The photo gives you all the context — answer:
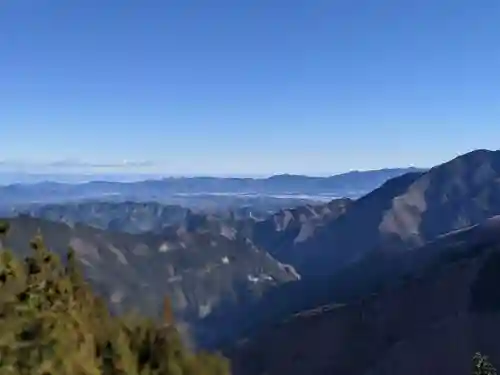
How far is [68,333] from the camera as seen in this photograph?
26.5m

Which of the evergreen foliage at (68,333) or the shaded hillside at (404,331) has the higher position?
the evergreen foliage at (68,333)

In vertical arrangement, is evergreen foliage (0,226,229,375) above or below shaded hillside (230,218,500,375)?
above

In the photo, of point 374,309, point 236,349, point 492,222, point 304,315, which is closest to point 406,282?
point 374,309

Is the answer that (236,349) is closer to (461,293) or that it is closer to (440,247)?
(461,293)

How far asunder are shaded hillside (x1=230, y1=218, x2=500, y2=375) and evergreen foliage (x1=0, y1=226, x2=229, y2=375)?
5616 centimetres

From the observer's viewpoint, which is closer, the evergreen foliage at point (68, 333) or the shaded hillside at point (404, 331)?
A: the evergreen foliage at point (68, 333)

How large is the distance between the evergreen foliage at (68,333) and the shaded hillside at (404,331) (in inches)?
2211

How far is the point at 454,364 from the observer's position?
3501 inches

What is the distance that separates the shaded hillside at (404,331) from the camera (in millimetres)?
93000

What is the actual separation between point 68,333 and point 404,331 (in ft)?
273

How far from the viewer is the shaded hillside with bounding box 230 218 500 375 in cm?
9300

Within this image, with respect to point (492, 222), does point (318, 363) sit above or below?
below

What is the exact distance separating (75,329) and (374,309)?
294 ft

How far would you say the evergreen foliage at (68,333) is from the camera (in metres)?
23.4
